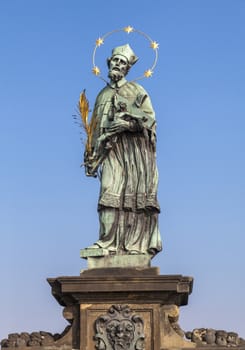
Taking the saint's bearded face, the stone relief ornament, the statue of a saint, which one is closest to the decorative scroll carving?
the stone relief ornament

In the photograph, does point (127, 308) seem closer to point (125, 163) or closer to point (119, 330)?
point (119, 330)

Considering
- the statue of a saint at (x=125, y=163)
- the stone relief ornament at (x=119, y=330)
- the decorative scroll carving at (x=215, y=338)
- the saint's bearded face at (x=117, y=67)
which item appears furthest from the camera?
the saint's bearded face at (x=117, y=67)

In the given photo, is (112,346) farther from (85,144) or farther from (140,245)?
(85,144)

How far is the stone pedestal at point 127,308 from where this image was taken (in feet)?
42.6

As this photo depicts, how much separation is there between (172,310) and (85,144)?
10.8ft

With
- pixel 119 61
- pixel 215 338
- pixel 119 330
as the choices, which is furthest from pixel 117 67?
pixel 215 338

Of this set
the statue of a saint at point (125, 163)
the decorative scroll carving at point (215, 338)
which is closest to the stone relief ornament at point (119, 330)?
the decorative scroll carving at point (215, 338)

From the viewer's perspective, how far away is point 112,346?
1294cm

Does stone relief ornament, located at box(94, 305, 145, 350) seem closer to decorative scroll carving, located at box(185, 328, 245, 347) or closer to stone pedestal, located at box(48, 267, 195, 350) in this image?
stone pedestal, located at box(48, 267, 195, 350)

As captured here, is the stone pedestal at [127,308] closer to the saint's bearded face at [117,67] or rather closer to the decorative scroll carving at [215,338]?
the decorative scroll carving at [215,338]

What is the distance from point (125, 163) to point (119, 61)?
188 cm

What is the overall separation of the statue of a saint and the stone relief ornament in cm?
108

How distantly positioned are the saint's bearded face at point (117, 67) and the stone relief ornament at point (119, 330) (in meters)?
4.20

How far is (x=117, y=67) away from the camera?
14.8 metres
